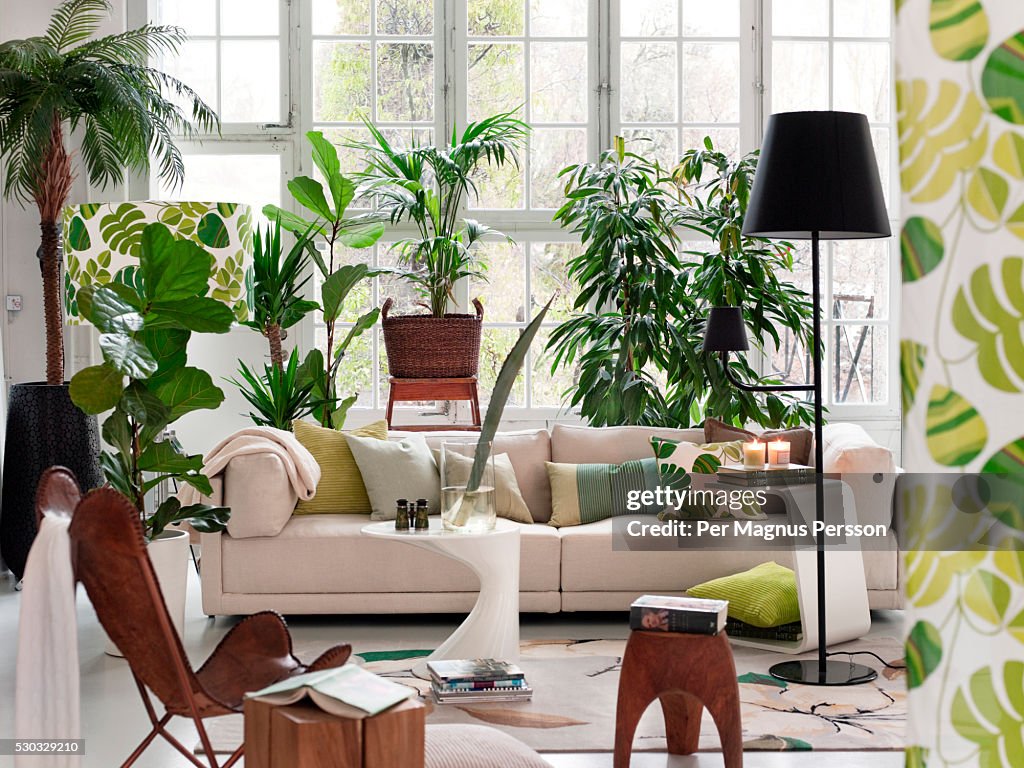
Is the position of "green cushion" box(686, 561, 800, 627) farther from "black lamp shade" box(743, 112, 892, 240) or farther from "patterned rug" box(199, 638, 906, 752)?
"black lamp shade" box(743, 112, 892, 240)

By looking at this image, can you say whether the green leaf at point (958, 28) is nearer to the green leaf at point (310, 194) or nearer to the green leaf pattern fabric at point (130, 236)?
the green leaf pattern fabric at point (130, 236)

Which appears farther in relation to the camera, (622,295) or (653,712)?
(622,295)

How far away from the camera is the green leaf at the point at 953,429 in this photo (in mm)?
901

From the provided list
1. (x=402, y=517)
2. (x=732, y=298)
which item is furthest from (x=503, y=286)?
(x=402, y=517)

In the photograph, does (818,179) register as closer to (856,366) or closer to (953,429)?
(953,429)

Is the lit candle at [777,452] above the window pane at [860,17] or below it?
below

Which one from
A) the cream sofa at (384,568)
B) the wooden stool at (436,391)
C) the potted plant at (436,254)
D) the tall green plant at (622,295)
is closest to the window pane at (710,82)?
the tall green plant at (622,295)

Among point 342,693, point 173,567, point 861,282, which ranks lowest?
point 173,567

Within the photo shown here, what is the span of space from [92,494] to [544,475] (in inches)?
116

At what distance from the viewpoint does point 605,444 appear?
193 inches

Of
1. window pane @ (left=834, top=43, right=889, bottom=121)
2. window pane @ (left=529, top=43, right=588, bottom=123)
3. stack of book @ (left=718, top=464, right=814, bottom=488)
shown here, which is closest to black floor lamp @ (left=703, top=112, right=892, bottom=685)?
stack of book @ (left=718, top=464, right=814, bottom=488)

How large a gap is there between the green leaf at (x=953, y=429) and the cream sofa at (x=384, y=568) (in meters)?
3.35

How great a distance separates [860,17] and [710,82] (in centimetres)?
98

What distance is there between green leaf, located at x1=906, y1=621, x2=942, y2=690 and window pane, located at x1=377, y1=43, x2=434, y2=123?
5.66 m
